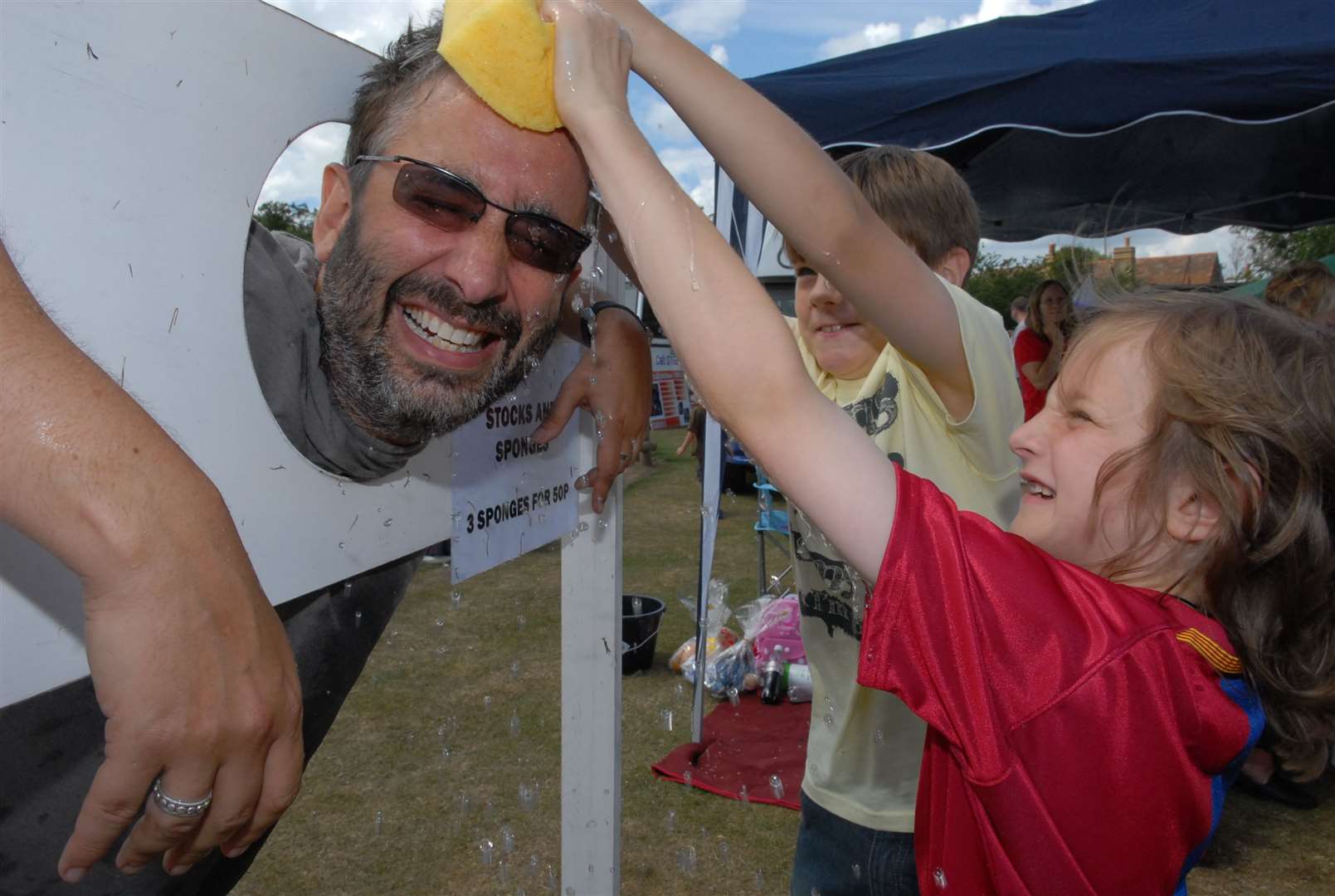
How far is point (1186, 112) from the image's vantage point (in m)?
3.64

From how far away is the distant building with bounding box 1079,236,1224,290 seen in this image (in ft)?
5.85

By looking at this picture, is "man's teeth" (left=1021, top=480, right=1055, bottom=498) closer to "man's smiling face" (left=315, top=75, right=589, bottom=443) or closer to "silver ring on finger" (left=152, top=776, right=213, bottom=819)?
"man's smiling face" (left=315, top=75, right=589, bottom=443)

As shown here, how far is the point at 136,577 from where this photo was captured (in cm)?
65

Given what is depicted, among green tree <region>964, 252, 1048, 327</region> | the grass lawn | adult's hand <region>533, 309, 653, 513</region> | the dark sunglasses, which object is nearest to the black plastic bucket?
the grass lawn

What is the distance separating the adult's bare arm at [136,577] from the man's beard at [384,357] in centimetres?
67

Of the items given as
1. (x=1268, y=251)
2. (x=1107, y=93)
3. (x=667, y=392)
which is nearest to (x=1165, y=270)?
(x=1268, y=251)

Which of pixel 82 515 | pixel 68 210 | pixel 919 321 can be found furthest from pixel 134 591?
pixel 919 321

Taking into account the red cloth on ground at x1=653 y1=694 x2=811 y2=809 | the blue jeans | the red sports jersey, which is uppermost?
the red sports jersey

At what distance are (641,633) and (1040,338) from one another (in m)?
2.98

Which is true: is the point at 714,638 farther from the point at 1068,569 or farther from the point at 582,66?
the point at 582,66

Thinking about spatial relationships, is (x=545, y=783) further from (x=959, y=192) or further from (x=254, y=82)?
(x=254, y=82)

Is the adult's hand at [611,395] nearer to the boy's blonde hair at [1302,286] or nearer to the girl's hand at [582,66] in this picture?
the girl's hand at [582,66]

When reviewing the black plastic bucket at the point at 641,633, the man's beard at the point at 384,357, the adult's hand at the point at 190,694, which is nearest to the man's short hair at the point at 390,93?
the man's beard at the point at 384,357

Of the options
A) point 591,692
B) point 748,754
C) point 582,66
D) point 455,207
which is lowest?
point 748,754
